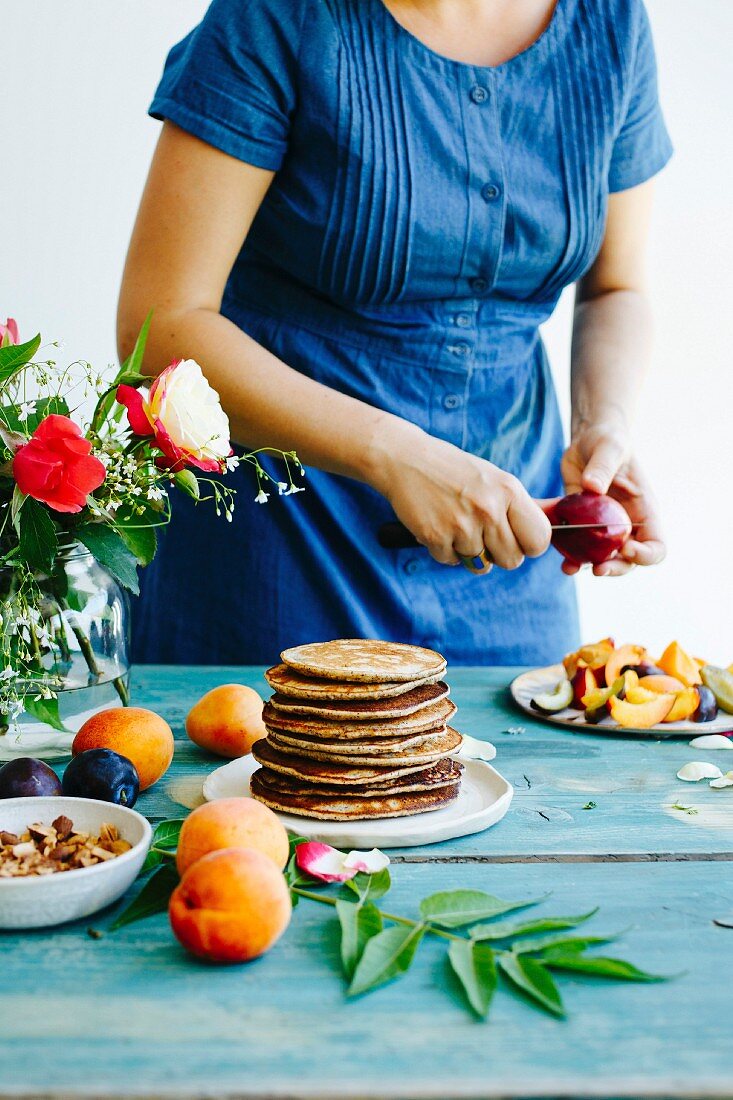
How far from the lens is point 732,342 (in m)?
3.65

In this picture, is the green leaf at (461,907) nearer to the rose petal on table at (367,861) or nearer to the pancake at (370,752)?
the rose petal on table at (367,861)

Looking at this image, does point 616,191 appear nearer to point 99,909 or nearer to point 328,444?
point 328,444

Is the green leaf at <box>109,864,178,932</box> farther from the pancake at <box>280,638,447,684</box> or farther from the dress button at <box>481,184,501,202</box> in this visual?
the dress button at <box>481,184,501,202</box>

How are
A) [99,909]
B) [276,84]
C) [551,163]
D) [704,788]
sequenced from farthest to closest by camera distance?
[551,163] < [276,84] < [704,788] < [99,909]

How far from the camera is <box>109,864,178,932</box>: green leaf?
0.76 metres

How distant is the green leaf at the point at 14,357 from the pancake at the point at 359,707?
1.23 feet

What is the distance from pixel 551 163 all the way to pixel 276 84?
0.44m

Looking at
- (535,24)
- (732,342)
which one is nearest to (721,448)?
(732,342)

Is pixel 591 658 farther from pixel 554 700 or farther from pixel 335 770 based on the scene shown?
pixel 335 770

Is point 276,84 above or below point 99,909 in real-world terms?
above

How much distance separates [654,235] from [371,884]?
3.25m

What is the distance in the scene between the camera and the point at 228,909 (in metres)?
0.69

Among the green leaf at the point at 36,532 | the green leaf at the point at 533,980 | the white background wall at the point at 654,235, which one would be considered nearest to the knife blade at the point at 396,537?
the green leaf at the point at 36,532

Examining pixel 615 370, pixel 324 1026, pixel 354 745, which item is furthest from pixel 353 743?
pixel 615 370
